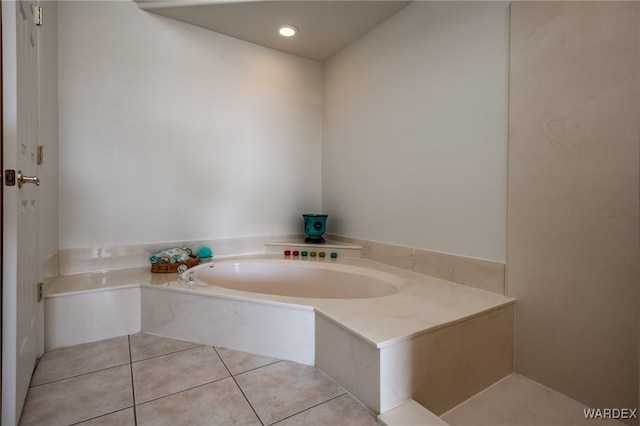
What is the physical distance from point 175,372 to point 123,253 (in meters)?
1.18

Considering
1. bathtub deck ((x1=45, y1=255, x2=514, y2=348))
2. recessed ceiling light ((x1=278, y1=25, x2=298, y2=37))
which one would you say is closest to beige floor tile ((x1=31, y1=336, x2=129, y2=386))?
bathtub deck ((x1=45, y1=255, x2=514, y2=348))

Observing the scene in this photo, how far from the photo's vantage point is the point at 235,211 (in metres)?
2.63

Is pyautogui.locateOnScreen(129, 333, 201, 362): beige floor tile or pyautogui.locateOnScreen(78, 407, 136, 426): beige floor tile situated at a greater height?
pyautogui.locateOnScreen(129, 333, 201, 362): beige floor tile

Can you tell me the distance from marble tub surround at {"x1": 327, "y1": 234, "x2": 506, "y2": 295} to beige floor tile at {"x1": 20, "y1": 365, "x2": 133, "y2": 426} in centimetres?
168

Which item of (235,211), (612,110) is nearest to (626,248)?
(612,110)

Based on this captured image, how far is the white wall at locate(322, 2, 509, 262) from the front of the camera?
161 centimetres

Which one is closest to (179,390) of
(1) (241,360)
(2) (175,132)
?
(1) (241,360)

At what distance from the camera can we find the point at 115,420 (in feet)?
3.53

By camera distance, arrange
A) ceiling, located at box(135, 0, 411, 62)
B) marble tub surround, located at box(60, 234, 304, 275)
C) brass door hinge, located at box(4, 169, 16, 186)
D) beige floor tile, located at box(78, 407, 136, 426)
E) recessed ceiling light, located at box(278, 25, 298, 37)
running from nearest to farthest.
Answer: brass door hinge, located at box(4, 169, 16, 186) < beige floor tile, located at box(78, 407, 136, 426) < marble tub surround, located at box(60, 234, 304, 275) < ceiling, located at box(135, 0, 411, 62) < recessed ceiling light, located at box(278, 25, 298, 37)

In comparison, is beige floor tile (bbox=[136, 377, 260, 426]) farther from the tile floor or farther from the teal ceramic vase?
the teal ceramic vase

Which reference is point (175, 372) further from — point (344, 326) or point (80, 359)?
point (344, 326)

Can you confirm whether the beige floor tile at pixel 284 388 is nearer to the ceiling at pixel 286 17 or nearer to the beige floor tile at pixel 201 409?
the beige floor tile at pixel 201 409

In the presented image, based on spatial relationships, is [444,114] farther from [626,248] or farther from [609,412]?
[609,412]

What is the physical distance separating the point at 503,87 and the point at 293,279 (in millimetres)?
1836
